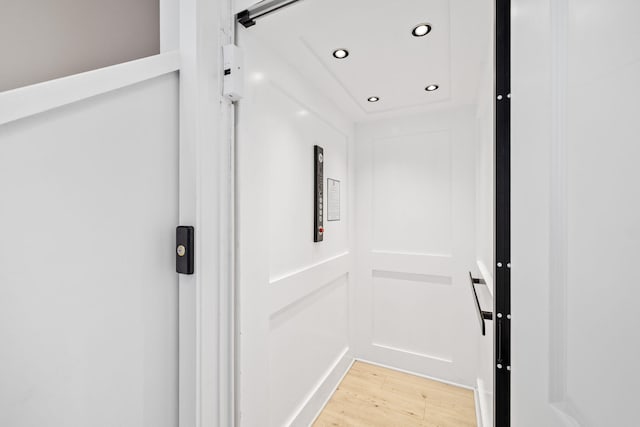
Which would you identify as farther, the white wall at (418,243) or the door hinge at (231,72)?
the white wall at (418,243)

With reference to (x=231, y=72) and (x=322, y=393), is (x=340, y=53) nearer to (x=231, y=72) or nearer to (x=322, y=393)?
(x=231, y=72)

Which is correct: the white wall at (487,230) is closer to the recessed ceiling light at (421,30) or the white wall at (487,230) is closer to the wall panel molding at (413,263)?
the recessed ceiling light at (421,30)

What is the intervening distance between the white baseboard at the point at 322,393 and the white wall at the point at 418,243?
27 cm

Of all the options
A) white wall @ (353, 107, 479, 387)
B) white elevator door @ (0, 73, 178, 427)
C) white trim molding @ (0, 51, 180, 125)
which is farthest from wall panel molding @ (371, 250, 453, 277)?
white trim molding @ (0, 51, 180, 125)

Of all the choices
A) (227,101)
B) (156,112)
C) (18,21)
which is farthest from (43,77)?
(227,101)

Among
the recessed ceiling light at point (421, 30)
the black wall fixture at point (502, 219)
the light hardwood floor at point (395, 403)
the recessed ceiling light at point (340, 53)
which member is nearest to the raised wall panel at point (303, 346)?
the light hardwood floor at point (395, 403)

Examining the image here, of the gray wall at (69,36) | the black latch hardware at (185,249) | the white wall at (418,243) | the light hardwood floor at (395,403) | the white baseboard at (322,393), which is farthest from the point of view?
the white wall at (418,243)

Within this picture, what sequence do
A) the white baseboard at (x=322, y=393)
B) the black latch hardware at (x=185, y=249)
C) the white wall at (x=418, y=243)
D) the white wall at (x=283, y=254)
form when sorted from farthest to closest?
the white wall at (x=418, y=243), the white baseboard at (x=322, y=393), the white wall at (x=283, y=254), the black latch hardware at (x=185, y=249)

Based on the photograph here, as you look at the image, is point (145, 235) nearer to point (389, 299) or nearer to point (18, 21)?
point (18, 21)

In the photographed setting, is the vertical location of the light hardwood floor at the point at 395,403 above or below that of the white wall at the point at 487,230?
below

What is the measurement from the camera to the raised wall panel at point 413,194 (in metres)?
2.02

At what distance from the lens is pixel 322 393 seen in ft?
5.70

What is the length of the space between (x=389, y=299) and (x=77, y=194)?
2.14 metres
